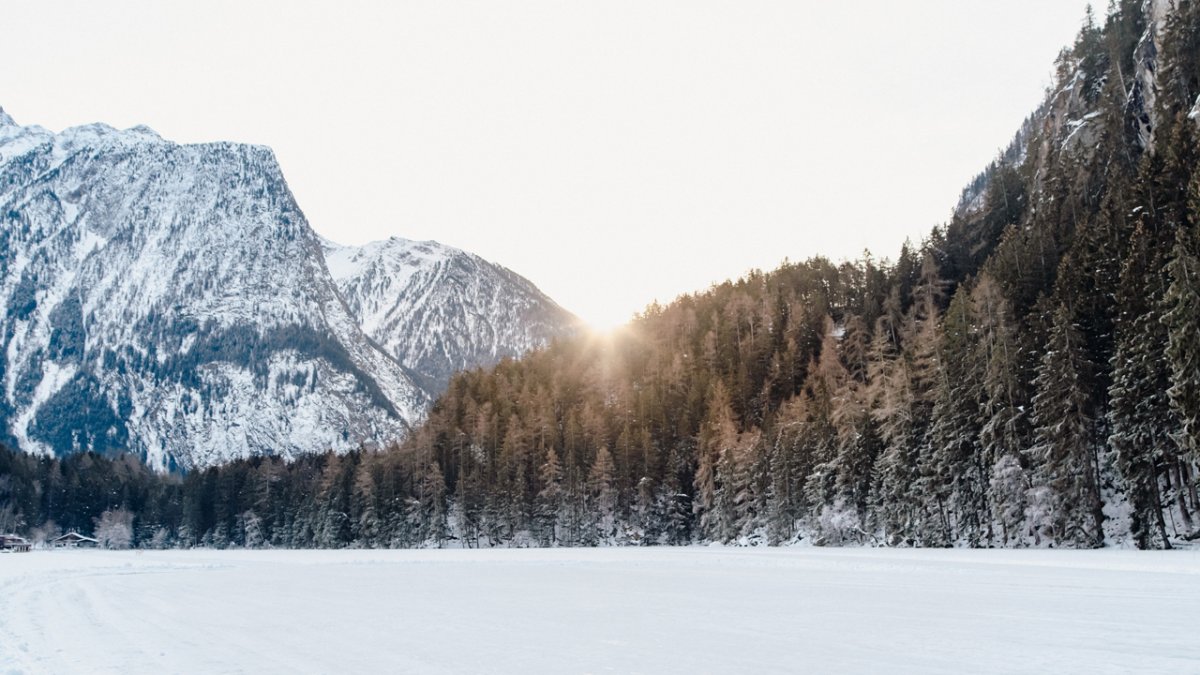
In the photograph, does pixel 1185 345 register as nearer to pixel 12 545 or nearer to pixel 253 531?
pixel 253 531

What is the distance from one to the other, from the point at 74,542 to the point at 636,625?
194108 mm

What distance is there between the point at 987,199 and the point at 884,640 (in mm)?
129928

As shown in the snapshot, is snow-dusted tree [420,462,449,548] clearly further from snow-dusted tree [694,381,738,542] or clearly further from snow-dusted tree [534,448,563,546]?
snow-dusted tree [694,381,738,542]

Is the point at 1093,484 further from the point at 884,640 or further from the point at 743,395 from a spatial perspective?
the point at 743,395

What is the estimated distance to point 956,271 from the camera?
118 metres

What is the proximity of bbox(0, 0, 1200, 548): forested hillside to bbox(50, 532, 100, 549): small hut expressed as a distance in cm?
898

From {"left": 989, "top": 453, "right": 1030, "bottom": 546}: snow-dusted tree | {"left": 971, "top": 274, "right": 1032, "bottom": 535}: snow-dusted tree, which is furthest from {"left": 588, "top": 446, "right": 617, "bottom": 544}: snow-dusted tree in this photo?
{"left": 989, "top": 453, "right": 1030, "bottom": 546}: snow-dusted tree

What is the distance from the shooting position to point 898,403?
74.7 meters

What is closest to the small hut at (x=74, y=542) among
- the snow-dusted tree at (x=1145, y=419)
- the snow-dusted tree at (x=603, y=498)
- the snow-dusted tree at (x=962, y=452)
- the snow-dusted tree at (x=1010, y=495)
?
the snow-dusted tree at (x=603, y=498)

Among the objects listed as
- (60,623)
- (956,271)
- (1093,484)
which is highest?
(956,271)

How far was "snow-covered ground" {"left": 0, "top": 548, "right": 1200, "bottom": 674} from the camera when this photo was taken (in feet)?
44.6

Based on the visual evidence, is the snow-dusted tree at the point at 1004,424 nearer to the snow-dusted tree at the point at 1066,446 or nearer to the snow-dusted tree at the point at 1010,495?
the snow-dusted tree at the point at 1010,495

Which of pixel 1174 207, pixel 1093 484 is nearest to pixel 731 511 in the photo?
pixel 1093 484

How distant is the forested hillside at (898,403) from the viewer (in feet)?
175
